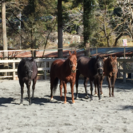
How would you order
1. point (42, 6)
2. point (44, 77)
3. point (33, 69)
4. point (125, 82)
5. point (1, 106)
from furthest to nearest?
point (42, 6) → point (44, 77) → point (125, 82) → point (33, 69) → point (1, 106)

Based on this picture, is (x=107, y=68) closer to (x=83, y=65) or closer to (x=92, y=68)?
(x=83, y=65)

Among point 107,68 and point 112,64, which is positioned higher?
point 112,64

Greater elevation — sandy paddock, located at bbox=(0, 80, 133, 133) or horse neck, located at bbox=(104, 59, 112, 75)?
horse neck, located at bbox=(104, 59, 112, 75)

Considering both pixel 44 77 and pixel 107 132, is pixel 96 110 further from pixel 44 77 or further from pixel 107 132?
pixel 44 77

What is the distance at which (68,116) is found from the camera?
7207 millimetres

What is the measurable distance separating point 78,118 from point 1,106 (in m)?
3.22

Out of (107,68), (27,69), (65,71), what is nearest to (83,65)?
(107,68)

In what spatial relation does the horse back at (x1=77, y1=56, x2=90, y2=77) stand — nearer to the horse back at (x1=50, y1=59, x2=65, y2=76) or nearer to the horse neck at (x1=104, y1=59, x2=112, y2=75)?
the horse neck at (x1=104, y1=59, x2=112, y2=75)

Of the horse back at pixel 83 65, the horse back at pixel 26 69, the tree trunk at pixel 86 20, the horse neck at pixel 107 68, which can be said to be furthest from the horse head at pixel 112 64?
the tree trunk at pixel 86 20

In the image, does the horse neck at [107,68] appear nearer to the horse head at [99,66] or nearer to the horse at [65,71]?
the horse head at [99,66]

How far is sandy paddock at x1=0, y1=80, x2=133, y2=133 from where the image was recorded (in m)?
5.90

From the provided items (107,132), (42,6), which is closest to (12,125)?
(107,132)

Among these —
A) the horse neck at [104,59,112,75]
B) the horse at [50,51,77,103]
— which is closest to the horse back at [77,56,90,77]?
the horse neck at [104,59,112,75]

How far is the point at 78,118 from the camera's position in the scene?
6.95 meters
